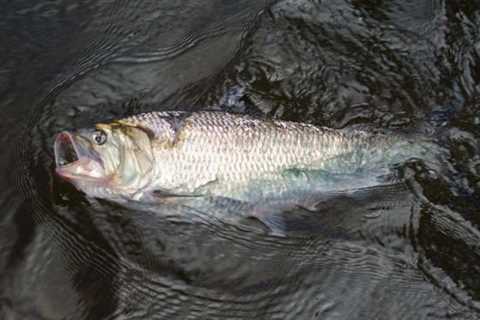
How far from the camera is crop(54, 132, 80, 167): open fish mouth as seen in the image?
4027mm

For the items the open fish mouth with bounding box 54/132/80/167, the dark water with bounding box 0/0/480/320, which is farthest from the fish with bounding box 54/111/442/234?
the dark water with bounding box 0/0/480/320

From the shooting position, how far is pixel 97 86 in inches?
198

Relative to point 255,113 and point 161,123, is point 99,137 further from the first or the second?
point 255,113

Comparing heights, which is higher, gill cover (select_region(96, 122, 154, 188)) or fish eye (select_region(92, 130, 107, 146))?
fish eye (select_region(92, 130, 107, 146))

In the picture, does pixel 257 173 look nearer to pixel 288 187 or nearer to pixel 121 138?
pixel 288 187

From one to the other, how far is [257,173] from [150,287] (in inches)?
39.4

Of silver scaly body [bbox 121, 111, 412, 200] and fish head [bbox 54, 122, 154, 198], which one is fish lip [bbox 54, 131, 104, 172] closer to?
fish head [bbox 54, 122, 154, 198]

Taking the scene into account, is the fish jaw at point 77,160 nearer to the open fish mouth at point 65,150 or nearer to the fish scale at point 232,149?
the open fish mouth at point 65,150

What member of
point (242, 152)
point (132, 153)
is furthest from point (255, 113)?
point (132, 153)

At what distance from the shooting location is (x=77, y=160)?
4.07 meters

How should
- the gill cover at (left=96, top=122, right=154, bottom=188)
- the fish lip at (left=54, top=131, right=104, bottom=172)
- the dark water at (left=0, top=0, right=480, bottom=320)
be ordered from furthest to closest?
the gill cover at (left=96, top=122, right=154, bottom=188)
the fish lip at (left=54, top=131, right=104, bottom=172)
the dark water at (left=0, top=0, right=480, bottom=320)

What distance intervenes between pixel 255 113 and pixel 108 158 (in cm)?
123

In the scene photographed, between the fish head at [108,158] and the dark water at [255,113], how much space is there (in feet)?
0.56

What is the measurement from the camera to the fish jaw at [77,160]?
13.2 ft
